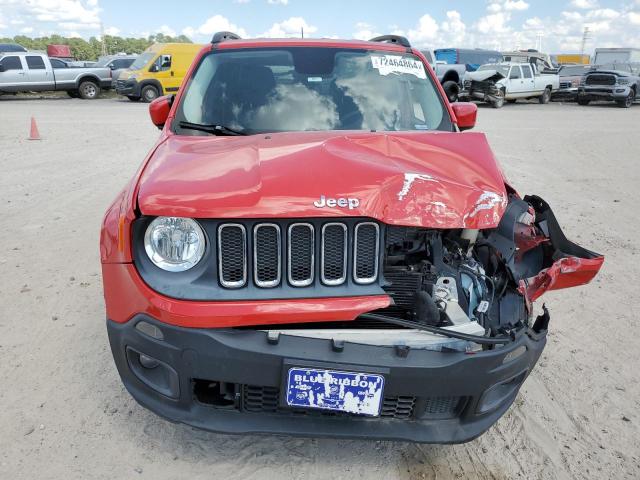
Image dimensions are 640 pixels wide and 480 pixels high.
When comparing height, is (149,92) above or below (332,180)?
below

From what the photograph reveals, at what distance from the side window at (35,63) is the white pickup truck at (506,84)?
1639cm

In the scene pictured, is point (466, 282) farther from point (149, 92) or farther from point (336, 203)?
point (149, 92)

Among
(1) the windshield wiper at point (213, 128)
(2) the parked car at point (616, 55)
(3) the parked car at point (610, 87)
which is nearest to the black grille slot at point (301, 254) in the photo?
(1) the windshield wiper at point (213, 128)

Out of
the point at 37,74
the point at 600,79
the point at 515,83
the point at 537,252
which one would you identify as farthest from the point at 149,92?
the point at 537,252

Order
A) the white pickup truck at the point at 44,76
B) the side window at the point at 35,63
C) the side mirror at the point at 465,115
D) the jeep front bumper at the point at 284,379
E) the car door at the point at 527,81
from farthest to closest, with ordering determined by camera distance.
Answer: the car door at the point at 527,81 < the side window at the point at 35,63 < the white pickup truck at the point at 44,76 < the side mirror at the point at 465,115 < the jeep front bumper at the point at 284,379

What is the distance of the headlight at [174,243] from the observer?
7.10 ft

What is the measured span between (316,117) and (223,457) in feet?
6.56

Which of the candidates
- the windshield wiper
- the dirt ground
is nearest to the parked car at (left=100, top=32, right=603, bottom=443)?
the dirt ground

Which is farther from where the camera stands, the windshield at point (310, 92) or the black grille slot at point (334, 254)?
the windshield at point (310, 92)

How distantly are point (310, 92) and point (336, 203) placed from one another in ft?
5.27

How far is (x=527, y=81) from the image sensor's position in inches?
892

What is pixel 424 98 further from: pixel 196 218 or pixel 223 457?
pixel 223 457

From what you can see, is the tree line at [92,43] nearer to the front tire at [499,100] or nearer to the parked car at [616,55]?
the parked car at [616,55]

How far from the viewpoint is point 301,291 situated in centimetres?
217
